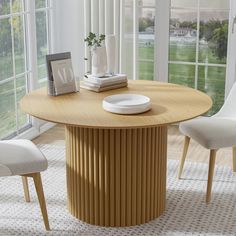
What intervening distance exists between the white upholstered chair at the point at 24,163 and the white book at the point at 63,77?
1.43 feet

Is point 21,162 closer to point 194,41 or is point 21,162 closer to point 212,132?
point 212,132

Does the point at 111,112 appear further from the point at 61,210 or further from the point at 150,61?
the point at 150,61

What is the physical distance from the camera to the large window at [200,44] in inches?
200

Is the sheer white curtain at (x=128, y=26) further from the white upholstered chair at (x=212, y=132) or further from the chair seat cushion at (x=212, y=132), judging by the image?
the chair seat cushion at (x=212, y=132)

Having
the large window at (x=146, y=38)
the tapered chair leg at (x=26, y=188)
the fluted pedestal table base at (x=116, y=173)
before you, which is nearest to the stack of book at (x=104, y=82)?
the fluted pedestal table base at (x=116, y=173)

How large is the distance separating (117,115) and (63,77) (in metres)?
0.61

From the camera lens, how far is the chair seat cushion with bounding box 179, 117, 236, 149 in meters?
3.67

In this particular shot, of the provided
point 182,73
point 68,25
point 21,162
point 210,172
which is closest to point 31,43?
point 68,25

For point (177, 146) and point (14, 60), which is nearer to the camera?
point (14, 60)

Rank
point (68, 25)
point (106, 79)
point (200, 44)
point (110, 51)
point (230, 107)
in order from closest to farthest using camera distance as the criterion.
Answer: point (106, 79), point (110, 51), point (230, 107), point (200, 44), point (68, 25)

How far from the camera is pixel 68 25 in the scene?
17.8ft

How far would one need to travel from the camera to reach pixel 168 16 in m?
5.22

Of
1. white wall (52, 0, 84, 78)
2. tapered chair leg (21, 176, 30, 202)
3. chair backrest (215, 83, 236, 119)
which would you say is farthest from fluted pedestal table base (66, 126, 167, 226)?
white wall (52, 0, 84, 78)

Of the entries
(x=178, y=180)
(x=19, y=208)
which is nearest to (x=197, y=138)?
(x=178, y=180)
